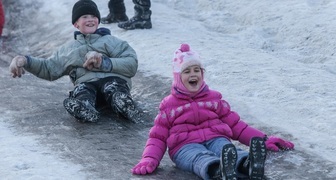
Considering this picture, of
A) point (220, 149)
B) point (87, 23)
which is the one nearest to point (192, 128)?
point (220, 149)

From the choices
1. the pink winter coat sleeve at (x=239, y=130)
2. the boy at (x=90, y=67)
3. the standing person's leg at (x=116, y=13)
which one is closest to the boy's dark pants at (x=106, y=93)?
the boy at (x=90, y=67)

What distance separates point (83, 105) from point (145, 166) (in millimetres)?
1606

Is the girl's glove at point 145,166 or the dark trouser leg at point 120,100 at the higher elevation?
the dark trouser leg at point 120,100

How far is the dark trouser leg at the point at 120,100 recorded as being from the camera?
6711 millimetres

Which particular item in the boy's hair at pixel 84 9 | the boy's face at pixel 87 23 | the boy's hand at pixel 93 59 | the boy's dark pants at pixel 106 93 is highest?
the boy's hair at pixel 84 9

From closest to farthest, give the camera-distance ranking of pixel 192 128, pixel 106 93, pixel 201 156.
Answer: pixel 201 156, pixel 192 128, pixel 106 93

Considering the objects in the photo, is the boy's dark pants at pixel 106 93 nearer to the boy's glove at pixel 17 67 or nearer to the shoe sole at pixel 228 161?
the boy's glove at pixel 17 67

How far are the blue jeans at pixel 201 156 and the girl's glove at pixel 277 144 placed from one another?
41cm

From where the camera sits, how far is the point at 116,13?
11.1 meters

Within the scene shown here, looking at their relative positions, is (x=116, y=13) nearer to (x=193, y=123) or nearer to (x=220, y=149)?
(x=193, y=123)

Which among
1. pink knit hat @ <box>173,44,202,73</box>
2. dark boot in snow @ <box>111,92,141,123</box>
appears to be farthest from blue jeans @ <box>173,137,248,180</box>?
dark boot in snow @ <box>111,92,141,123</box>

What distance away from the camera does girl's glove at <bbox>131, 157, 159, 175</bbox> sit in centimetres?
518

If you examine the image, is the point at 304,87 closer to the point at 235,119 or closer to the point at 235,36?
the point at 235,119

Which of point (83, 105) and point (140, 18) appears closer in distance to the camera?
point (83, 105)
